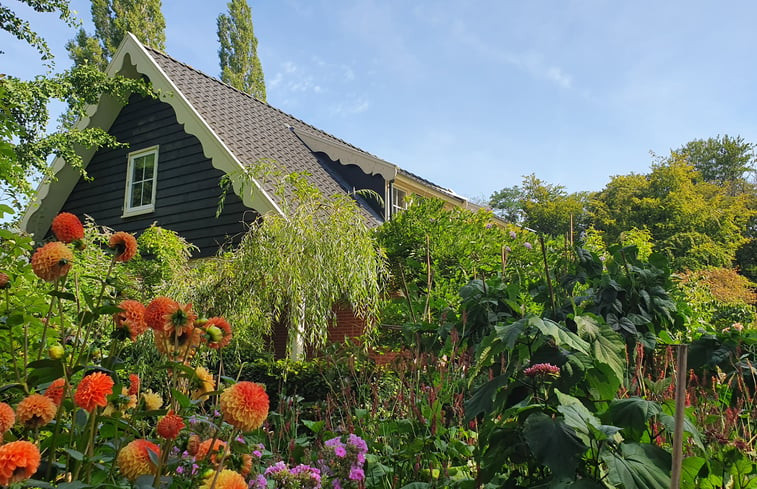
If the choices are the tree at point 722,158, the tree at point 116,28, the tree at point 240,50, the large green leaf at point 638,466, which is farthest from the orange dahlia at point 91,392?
the tree at point 722,158

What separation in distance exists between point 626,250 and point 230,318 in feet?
15.0

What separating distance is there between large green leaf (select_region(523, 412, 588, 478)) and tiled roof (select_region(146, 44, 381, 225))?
26.5ft

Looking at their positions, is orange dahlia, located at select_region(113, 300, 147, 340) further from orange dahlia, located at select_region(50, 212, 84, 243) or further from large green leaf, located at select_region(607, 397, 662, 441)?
large green leaf, located at select_region(607, 397, 662, 441)

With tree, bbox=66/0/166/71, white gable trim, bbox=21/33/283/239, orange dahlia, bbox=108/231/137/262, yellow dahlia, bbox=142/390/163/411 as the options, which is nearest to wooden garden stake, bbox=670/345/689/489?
yellow dahlia, bbox=142/390/163/411

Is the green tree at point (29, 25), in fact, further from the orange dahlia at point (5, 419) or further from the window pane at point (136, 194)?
the orange dahlia at point (5, 419)

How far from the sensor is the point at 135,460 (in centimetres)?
114

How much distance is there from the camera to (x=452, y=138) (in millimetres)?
12258

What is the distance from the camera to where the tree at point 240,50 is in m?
23.2

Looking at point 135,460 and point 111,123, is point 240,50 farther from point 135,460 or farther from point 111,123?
point 135,460

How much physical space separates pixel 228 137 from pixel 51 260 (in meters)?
9.14

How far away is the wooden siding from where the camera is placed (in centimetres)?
972

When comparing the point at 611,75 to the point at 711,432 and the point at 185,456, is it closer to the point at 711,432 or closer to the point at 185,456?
the point at 711,432

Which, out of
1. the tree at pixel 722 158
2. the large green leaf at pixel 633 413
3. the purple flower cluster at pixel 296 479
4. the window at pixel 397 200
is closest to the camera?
the large green leaf at pixel 633 413

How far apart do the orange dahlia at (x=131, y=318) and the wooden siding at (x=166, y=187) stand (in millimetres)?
7644
